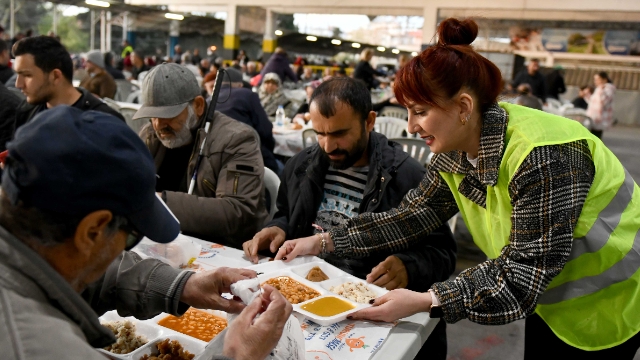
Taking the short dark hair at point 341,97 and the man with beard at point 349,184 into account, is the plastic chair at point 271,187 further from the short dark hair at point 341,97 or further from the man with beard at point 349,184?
the short dark hair at point 341,97

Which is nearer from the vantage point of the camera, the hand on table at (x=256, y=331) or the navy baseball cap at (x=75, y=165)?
the navy baseball cap at (x=75, y=165)

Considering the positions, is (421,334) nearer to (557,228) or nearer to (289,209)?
(557,228)

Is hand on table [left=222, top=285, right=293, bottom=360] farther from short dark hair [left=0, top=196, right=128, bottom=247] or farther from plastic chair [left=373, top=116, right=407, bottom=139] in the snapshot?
plastic chair [left=373, top=116, right=407, bottom=139]

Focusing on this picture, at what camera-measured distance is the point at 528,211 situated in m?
1.42

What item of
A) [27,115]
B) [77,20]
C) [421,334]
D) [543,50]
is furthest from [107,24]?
[421,334]

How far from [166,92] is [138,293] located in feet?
4.47

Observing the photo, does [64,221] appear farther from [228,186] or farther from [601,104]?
[601,104]

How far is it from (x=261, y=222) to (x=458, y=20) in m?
1.47

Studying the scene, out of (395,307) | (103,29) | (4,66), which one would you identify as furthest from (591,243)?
(103,29)

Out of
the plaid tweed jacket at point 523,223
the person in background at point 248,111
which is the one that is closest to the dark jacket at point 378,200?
the plaid tweed jacket at point 523,223

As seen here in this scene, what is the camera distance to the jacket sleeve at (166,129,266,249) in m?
2.41

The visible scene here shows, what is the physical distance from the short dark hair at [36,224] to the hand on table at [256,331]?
1.35 ft

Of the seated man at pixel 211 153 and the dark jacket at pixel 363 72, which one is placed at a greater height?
the dark jacket at pixel 363 72

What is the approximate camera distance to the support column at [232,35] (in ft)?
61.4
